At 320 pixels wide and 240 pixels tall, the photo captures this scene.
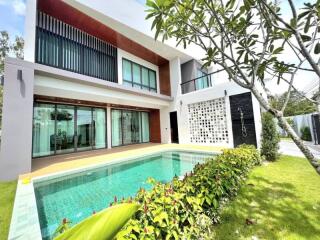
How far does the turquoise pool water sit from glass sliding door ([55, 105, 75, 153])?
5.50 metres

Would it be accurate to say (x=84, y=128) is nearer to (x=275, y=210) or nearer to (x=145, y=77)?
(x=145, y=77)

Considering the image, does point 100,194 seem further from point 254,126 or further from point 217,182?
point 254,126

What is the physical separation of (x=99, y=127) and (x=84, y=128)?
4.18 feet

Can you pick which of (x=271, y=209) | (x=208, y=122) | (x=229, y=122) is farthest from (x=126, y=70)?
(x=271, y=209)

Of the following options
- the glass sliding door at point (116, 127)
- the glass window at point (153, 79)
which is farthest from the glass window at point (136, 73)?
the glass sliding door at point (116, 127)

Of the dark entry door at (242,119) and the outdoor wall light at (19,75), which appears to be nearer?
the outdoor wall light at (19,75)

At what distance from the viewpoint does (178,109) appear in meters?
16.3

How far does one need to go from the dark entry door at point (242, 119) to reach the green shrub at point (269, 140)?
184 centimetres

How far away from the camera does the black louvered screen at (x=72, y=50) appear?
10133 mm

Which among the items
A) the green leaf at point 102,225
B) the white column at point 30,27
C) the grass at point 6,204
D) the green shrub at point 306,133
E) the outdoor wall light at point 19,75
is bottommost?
the grass at point 6,204

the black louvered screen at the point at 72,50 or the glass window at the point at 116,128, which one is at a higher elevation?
the black louvered screen at the point at 72,50

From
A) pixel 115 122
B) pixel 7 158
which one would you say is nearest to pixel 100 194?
pixel 7 158

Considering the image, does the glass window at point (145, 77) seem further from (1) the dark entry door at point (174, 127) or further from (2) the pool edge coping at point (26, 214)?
(2) the pool edge coping at point (26, 214)

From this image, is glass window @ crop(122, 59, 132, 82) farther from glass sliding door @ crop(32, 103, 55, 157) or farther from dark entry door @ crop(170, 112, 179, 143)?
glass sliding door @ crop(32, 103, 55, 157)
